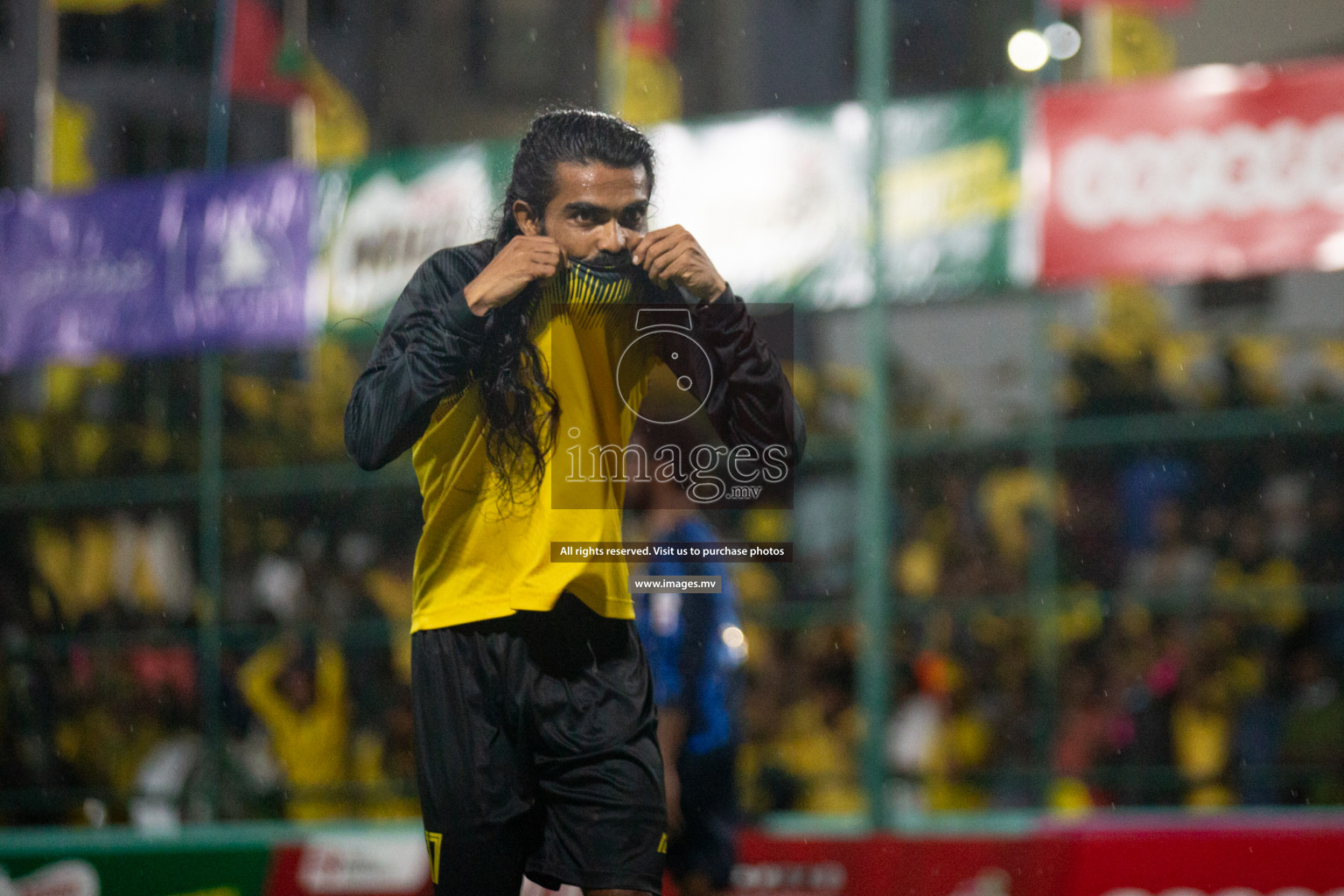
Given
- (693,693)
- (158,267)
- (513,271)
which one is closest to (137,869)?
(158,267)

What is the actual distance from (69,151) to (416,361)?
208 cm

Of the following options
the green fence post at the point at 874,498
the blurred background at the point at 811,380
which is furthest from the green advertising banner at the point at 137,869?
the green fence post at the point at 874,498

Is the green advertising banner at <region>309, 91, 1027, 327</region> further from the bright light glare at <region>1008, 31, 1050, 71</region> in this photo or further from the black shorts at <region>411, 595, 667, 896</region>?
the black shorts at <region>411, 595, 667, 896</region>

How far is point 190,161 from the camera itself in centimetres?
305

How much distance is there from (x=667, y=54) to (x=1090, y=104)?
1887 millimetres

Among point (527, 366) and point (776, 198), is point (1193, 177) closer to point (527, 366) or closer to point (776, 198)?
point (776, 198)

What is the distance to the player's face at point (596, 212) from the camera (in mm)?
1878

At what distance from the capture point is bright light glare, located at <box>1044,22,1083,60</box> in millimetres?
4157

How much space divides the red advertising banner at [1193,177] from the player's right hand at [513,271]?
8.58ft

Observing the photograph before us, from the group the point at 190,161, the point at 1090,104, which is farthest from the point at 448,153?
the point at 1090,104

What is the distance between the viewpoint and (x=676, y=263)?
73.3 inches

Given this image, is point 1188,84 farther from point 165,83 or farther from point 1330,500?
point 165,83

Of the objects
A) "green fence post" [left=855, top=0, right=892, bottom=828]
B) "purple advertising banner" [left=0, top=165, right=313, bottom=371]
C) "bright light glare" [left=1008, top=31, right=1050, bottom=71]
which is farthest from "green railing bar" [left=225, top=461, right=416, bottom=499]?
"bright light glare" [left=1008, top=31, right=1050, bottom=71]

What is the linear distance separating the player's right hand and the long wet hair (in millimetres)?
26
